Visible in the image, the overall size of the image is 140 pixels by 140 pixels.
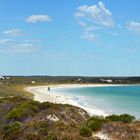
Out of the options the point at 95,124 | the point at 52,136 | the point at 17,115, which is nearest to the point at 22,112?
the point at 17,115

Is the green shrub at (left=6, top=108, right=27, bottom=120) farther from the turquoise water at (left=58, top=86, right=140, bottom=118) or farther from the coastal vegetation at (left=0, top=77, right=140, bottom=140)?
the turquoise water at (left=58, top=86, right=140, bottom=118)

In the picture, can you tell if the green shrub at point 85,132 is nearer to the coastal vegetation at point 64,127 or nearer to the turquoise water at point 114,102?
the coastal vegetation at point 64,127

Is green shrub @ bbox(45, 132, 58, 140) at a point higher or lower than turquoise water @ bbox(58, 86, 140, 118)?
higher

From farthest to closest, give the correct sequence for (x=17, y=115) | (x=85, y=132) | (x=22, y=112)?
1. (x=22, y=112)
2. (x=17, y=115)
3. (x=85, y=132)

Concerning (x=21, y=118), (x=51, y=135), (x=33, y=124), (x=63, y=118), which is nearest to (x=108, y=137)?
(x=51, y=135)

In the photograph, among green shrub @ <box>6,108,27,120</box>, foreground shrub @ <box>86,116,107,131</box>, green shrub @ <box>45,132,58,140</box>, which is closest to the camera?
green shrub @ <box>45,132,58,140</box>

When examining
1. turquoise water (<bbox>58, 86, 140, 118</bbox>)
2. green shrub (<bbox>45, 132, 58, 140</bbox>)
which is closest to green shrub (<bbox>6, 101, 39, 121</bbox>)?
green shrub (<bbox>45, 132, 58, 140</bbox>)

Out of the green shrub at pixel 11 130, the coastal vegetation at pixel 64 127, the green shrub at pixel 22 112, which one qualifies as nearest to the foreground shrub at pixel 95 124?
the coastal vegetation at pixel 64 127

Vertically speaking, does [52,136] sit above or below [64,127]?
below

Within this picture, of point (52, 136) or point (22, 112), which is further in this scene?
point (22, 112)

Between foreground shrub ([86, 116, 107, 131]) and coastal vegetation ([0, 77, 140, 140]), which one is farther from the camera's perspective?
foreground shrub ([86, 116, 107, 131])

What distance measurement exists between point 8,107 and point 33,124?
9170 mm

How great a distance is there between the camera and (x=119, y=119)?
888 inches

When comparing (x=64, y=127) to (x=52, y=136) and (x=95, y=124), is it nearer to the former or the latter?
(x=95, y=124)
